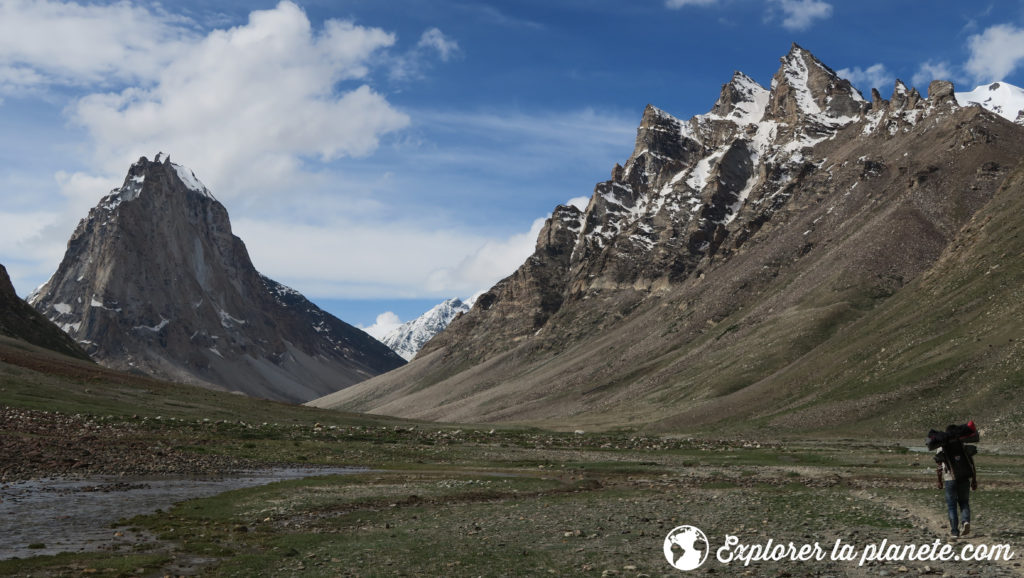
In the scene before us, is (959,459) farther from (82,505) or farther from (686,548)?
(82,505)

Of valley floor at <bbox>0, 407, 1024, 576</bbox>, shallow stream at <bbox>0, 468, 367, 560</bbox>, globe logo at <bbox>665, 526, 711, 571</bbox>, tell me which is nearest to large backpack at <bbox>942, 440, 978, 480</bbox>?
valley floor at <bbox>0, 407, 1024, 576</bbox>

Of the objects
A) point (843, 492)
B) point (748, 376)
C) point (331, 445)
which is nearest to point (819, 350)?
point (748, 376)

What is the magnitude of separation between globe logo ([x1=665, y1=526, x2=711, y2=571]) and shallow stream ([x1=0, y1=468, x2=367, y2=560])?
68.0 feet

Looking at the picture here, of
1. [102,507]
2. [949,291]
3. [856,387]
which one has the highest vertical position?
[949,291]

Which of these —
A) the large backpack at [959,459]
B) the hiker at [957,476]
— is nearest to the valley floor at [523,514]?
the hiker at [957,476]

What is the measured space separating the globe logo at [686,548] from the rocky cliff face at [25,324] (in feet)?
587

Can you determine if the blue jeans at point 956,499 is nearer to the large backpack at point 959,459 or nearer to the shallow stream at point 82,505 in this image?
the large backpack at point 959,459

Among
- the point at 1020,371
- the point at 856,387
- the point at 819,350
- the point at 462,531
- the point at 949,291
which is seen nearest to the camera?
the point at 462,531

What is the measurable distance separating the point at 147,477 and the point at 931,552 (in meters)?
46.7

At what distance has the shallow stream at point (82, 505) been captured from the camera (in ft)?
101

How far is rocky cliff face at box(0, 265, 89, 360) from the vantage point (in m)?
177

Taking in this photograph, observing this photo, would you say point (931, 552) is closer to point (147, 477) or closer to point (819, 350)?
point (147, 477)

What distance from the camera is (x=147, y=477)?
173 feet

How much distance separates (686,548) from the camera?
26.4 meters
